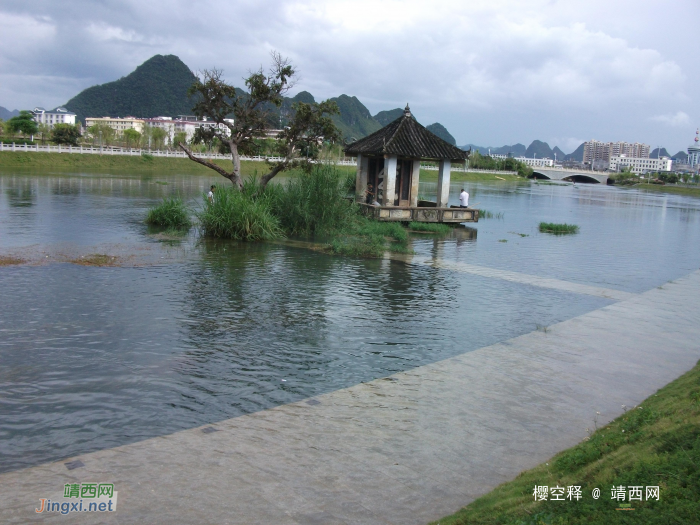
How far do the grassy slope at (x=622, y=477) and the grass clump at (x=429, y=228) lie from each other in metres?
19.3

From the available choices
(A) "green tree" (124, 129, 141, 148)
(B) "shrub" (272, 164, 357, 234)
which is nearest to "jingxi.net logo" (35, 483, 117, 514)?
(B) "shrub" (272, 164, 357, 234)

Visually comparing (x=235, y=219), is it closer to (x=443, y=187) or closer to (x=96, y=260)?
(x=96, y=260)

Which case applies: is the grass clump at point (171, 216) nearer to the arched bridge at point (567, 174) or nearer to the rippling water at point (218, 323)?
the rippling water at point (218, 323)

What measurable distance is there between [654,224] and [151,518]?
Result: 37191 millimetres

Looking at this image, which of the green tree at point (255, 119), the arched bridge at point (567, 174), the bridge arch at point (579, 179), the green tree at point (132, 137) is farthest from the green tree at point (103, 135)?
the bridge arch at point (579, 179)

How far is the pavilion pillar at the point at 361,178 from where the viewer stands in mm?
27109

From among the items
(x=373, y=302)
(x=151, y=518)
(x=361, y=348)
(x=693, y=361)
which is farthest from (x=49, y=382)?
(x=693, y=361)

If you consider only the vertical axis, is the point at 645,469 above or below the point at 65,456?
above

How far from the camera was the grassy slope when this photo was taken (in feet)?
11.1

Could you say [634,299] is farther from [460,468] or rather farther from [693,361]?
[460,468]

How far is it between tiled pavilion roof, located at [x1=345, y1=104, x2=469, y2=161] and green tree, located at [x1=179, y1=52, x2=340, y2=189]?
198cm

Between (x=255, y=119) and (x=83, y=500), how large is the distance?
2084 centimetres

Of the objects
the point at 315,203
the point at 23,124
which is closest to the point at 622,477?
the point at 315,203

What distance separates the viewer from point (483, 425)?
623cm
